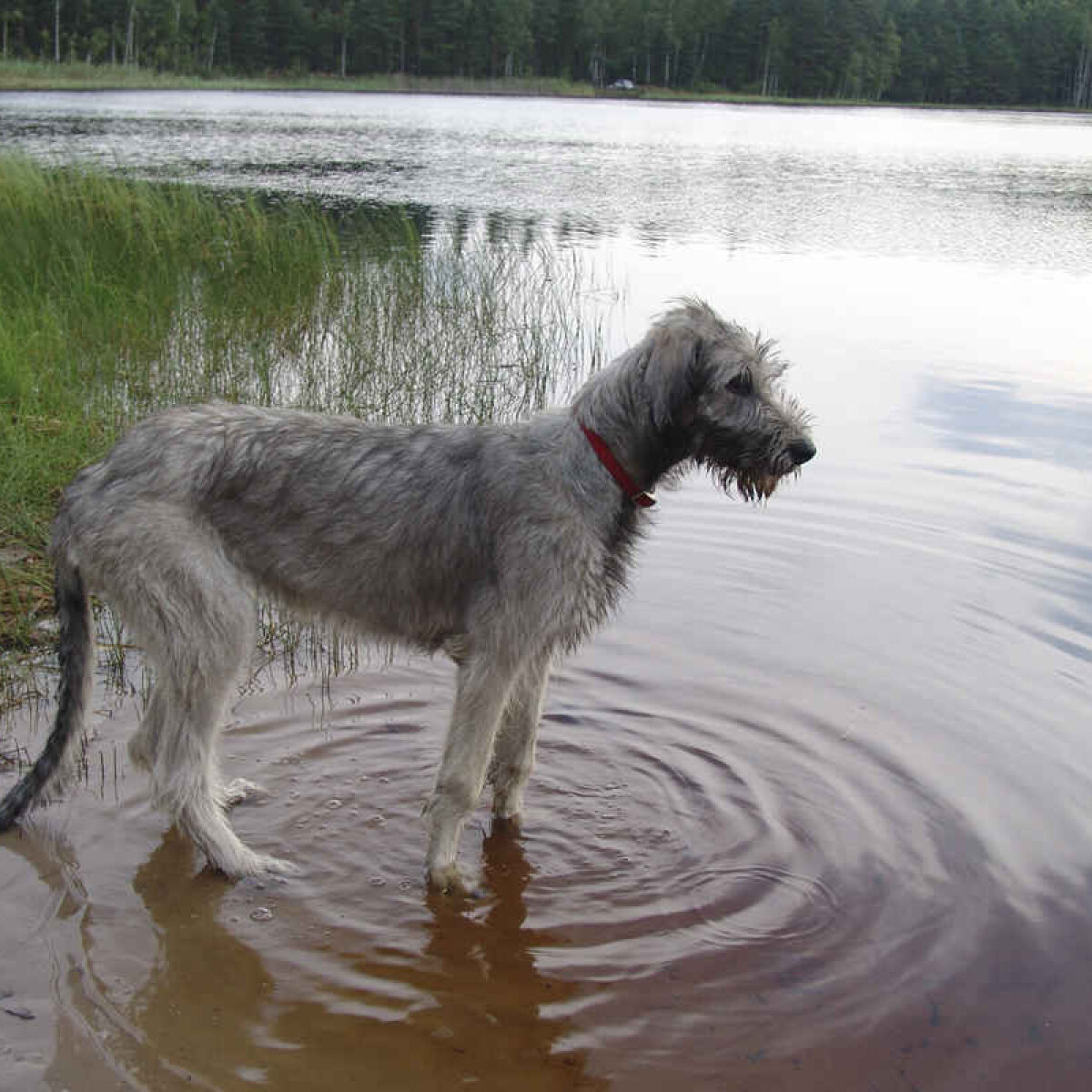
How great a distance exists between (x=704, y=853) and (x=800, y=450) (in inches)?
65.7

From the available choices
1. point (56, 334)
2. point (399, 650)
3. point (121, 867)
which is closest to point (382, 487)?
point (121, 867)

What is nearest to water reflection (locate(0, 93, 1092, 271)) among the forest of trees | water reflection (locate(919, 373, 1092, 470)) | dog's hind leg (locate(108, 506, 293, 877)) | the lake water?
water reflection (locate(919, 373, 1092, 470))

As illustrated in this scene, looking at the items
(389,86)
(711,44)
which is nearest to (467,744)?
(389,86)

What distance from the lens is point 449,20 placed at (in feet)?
317

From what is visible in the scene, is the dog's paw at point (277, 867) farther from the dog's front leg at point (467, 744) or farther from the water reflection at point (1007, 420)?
the water reflection at point (1007, 420)

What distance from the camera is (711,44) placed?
104 metres

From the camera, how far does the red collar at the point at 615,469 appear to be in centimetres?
427

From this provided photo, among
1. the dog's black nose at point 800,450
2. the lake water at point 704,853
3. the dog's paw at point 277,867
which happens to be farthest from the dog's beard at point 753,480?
the dog's paw at point 277,867

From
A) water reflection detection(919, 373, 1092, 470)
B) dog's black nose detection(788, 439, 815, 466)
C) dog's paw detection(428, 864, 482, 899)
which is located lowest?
dog's paw detection(428, 864, 482, 899)

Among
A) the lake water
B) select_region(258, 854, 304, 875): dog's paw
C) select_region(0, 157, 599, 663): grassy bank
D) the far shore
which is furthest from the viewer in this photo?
the far shore

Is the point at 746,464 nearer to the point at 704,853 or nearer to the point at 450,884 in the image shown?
the point at 704,853

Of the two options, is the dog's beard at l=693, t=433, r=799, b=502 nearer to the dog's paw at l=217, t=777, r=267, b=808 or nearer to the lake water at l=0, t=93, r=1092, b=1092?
the lake water at l=0, t=93, r=1092, b=1092

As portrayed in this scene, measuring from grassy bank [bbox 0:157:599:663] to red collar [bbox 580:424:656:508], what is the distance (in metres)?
3.60

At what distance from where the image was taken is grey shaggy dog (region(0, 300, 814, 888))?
163 inches
